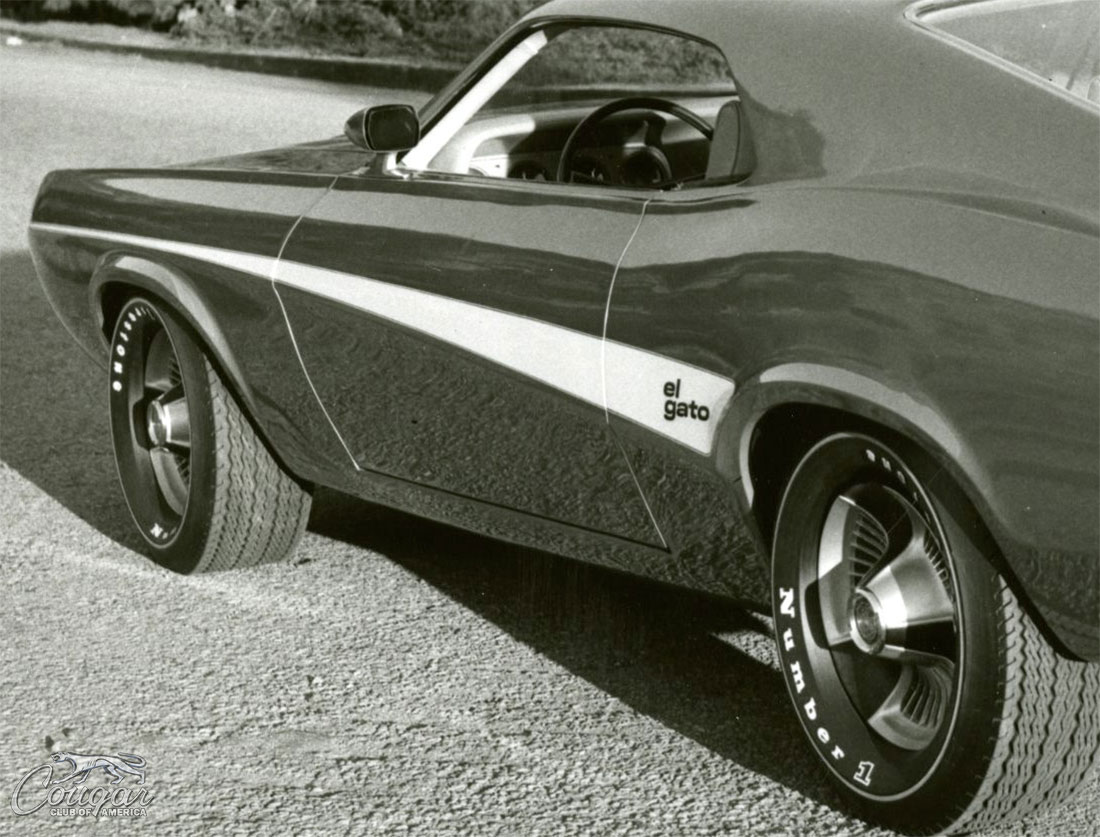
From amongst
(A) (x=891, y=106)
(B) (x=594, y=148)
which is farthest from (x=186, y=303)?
(A) (x=891, y=106)

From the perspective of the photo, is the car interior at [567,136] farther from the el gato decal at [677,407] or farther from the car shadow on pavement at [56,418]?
the car shadow on pavement at [56,418]

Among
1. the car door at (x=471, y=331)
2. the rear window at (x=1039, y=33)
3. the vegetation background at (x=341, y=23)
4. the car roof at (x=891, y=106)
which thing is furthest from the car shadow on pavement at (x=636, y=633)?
the vegetation background at (x=341, y=23)

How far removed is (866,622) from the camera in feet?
10.5

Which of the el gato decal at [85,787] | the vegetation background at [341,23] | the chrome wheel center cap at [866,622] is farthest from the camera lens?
A: the vegetation background at [341,23]

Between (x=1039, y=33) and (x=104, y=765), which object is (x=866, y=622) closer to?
(x=1039, y=33)

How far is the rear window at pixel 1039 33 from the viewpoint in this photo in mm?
3352

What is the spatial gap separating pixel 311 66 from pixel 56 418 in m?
12.6

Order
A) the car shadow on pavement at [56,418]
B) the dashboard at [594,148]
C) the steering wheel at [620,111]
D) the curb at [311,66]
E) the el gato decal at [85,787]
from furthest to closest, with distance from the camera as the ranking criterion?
the curb at [311,66] < the car shadow on pavement at [56,418] < the dashboard at [594,148] < the steering wheel at [620,111] < the el gato decal at [85,787]

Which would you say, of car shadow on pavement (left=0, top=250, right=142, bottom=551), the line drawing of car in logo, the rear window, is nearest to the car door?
the rear window

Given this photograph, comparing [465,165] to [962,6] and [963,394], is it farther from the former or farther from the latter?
[963,394]

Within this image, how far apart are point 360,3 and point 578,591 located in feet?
57.0

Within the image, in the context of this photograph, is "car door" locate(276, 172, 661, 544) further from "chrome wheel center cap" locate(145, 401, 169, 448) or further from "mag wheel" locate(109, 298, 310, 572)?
"chrome wheel center cap" locate(145, 401, 169, 448)

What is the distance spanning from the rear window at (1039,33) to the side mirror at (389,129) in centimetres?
133

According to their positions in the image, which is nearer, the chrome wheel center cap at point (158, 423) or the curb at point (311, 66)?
the chrome wheel center cap at point (158, 423)
